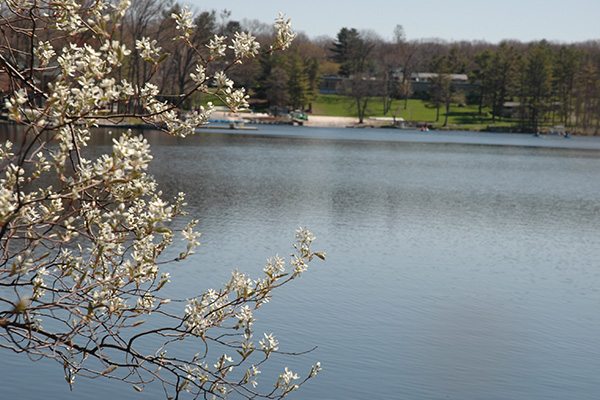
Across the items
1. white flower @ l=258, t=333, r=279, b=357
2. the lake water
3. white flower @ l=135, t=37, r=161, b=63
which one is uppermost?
white flower @ l=135, t=37, r=161, b=63

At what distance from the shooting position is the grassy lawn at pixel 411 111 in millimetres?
112631

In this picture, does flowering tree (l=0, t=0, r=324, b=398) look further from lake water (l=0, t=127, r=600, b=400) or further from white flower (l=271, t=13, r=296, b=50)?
lake water (l=0, t=127, r=600, b=400)

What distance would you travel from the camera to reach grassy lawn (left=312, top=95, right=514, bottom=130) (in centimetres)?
11263

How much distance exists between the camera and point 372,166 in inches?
1857

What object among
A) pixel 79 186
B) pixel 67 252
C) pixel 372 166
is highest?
pixel 79 186

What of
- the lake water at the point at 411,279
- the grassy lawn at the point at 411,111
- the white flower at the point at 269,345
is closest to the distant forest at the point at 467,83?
the grassy lawn at the point at 411,111

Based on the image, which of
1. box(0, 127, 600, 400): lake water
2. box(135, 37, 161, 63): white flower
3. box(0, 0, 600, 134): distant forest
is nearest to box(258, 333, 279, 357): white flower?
box(135, 37, 161, 63): white flower

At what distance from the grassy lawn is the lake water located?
238ft

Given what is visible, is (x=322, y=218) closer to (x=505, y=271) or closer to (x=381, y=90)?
(x=505, y=271)

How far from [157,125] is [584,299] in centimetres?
1346

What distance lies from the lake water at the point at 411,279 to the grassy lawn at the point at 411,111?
72496mm

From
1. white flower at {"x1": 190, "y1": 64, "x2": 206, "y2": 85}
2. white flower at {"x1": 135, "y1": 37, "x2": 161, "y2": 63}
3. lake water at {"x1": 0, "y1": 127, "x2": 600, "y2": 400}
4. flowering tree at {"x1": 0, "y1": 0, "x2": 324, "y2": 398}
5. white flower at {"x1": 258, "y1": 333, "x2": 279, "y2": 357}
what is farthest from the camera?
lake water at {"x1": 0, "y1": 127, "x2": 600, "y2": 400}

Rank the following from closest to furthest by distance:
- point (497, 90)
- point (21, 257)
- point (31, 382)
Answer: point (21, 257)
point (31, 382)
point (497, 90)

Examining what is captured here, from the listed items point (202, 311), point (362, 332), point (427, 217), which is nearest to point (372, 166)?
point (427, 217)
